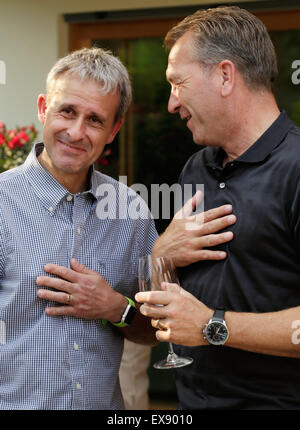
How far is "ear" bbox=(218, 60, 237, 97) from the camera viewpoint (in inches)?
73.9

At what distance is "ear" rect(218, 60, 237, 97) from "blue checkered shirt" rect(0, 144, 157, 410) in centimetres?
50

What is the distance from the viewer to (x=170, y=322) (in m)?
1.70

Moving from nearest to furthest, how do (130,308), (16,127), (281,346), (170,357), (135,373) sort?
(281,346)
(170,357)
(130,308)
(135,373)
(16,127)

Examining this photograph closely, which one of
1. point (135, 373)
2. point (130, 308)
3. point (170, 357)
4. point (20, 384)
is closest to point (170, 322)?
point (170, 357)

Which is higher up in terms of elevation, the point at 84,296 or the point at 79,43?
the point at 79,43

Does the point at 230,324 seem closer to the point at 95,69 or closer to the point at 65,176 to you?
the point at 65,176

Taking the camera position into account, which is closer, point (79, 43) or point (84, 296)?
point (84, 296)

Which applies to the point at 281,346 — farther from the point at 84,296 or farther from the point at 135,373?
the point at 135,373

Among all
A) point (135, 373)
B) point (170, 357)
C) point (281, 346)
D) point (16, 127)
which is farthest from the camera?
point (16, 127)

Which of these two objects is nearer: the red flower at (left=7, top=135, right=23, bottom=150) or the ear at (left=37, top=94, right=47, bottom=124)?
the ear at (left=37, top=94, right=47, bottom=124)

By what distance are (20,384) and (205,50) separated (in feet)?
3.53

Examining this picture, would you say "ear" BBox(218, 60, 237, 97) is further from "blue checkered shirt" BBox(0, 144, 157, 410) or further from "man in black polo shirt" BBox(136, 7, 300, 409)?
"blue checkered shirt" BBox(0, 144, 157, 410)

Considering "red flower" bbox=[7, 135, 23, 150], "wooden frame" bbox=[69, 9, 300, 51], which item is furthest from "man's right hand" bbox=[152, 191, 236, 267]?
"wooden frame" bbox=[69, 9, 300, 51]

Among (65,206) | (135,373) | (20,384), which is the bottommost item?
(135,373)
